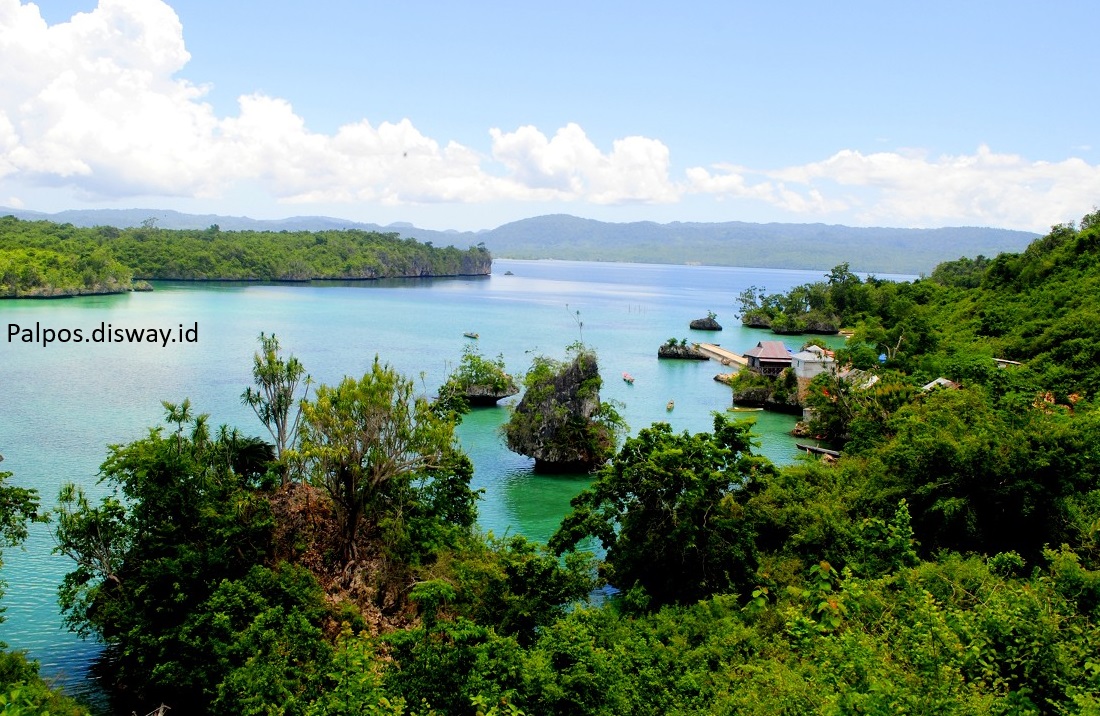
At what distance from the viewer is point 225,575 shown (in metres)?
13.3

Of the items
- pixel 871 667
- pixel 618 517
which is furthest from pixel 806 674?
pixel 618 517

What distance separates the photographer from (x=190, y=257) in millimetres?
113500

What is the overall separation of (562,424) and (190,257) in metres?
103

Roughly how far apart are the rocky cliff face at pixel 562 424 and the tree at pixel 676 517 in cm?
1025

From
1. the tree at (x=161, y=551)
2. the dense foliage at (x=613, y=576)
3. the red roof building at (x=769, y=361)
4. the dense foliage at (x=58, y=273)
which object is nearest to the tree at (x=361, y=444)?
the dense foliage at (x=613, y=576)

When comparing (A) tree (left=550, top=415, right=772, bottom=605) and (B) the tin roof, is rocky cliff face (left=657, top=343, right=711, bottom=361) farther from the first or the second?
(A) tree (left=550, top=415, right=772, bottom=605)

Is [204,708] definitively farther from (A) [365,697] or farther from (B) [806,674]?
(B) [806,674]

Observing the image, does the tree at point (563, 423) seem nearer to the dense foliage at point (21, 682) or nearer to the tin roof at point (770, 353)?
the dense foliage at point (21, 682)

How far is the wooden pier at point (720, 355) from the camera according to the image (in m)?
57.9

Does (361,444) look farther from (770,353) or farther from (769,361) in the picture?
(770,353)

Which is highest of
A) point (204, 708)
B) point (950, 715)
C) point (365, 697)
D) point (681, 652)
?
point (950, 715)

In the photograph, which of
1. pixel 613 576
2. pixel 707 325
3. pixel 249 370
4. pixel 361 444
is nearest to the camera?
pixel 361 444

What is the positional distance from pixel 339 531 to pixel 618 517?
5.62 metres

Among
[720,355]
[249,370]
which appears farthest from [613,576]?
[720,355]
